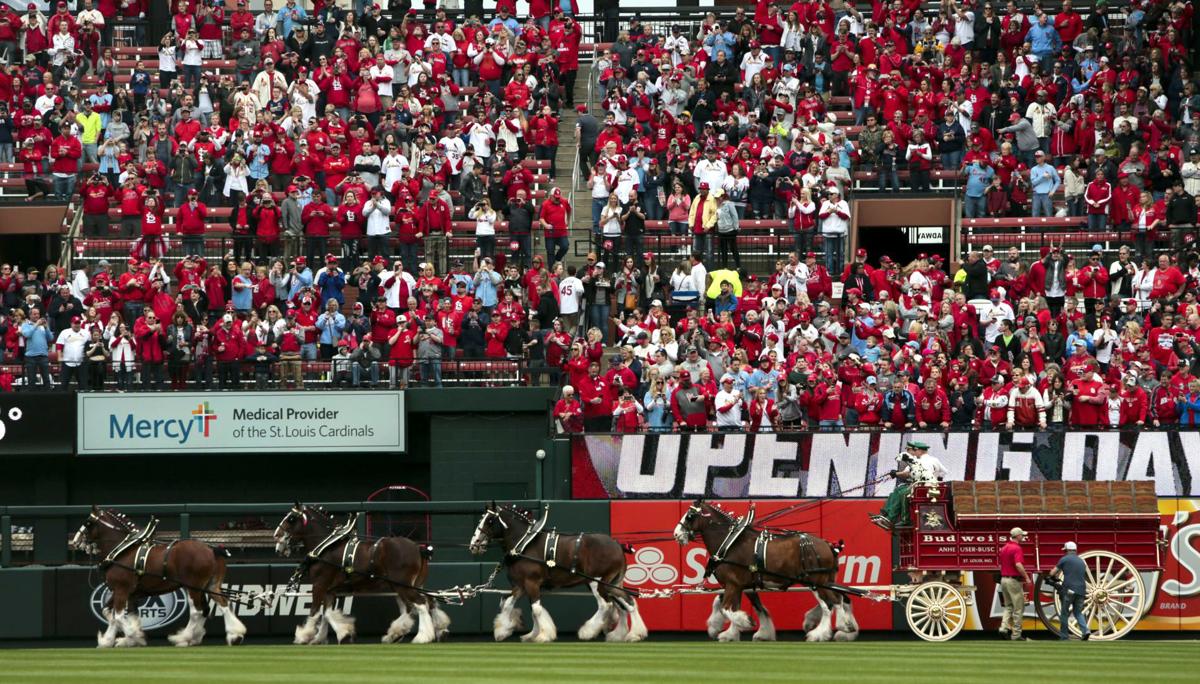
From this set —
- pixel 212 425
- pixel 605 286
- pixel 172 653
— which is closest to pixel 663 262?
pixel 605 286

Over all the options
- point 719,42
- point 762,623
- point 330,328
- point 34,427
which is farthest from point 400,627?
point 719,42

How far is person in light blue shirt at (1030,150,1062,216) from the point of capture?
112 feet

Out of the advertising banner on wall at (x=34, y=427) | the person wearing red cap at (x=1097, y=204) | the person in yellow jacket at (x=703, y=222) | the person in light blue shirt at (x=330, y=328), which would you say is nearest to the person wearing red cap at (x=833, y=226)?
the person in yellow jacket at (x=703, y=222)

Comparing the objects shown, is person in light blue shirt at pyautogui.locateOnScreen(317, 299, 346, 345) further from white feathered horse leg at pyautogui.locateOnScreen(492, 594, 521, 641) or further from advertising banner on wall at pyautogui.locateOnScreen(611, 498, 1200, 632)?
white feathered horse leg at pyautogui.locateOnScreen(492, 594, 521, 641)

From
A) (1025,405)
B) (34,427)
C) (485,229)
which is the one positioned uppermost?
(485,229)

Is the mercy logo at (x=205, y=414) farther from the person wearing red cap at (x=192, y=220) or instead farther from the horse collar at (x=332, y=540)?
the horse collar at (x=332, y=540)

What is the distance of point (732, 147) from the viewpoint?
1395 inches

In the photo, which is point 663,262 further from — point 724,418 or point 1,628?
point 1,628

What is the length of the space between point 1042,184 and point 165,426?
16.3 metres

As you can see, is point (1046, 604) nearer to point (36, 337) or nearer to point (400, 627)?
point (400, 627)

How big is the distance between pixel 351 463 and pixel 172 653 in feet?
31.0

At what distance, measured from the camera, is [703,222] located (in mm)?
33125

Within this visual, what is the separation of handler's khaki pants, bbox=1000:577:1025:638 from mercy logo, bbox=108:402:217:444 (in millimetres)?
13244

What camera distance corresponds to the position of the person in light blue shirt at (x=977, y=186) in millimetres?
34125
